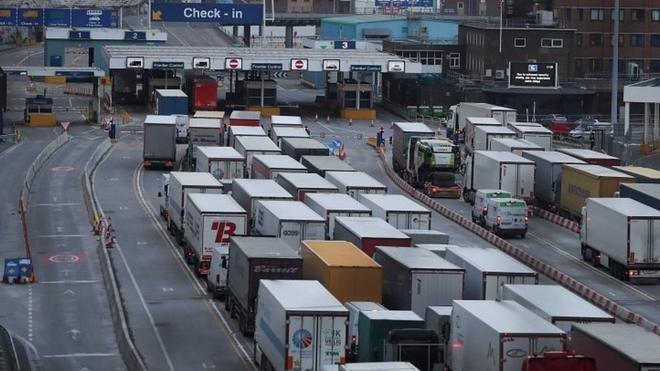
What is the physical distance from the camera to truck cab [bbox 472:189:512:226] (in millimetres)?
71125

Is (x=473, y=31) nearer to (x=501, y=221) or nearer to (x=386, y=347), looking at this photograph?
(x=501, y=221)

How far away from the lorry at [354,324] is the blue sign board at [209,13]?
105 meters

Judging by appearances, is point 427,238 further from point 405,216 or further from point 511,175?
point 511,175

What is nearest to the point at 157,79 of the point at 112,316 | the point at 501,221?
the point at 501,221

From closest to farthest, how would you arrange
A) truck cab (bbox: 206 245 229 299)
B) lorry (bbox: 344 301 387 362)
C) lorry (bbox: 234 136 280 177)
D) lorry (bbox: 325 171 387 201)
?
lorry (bbox: 344 301 387 362) < truck cab (bbox: 206 245 229 299) < lorry (bbox: 325 171 387 201) < lorry (bbox: 234 136 280 177)

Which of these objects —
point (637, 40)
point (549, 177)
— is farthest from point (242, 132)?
point (637, 40)

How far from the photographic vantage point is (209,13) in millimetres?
149875

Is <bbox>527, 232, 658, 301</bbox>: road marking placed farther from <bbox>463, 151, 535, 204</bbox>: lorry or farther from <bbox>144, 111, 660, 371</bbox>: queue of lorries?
<bbox>463, 151, 535, 204</bbox>: lorry

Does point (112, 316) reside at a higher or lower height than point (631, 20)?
lower

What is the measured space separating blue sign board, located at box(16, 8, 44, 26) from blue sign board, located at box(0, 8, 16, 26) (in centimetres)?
71

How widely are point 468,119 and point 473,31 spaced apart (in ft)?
148

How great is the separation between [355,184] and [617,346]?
32.4 metres

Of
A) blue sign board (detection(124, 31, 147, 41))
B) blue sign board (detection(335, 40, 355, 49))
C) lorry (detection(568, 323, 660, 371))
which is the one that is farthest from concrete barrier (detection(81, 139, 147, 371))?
blue sign board (detection(335, 40, 355, 49))

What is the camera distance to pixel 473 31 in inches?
5497
